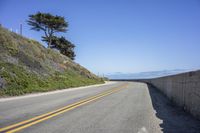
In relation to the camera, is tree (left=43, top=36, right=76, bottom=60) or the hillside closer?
the hillside

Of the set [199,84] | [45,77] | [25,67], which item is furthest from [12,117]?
[45,77]

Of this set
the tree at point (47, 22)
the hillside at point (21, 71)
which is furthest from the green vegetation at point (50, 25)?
the hillside at point (21, 71)

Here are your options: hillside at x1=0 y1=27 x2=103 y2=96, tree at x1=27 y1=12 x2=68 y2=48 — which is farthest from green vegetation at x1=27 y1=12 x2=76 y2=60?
hillside at x1=0 y1=27 x2=103 y2=96

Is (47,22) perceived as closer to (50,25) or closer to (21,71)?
(50,25)

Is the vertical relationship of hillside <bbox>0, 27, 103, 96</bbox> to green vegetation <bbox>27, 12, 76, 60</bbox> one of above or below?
below

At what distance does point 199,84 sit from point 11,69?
1806 centimetres

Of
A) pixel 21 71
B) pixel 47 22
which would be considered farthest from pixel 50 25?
pixel 21 71

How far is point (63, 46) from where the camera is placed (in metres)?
64.6

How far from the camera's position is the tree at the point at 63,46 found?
63.3 metres

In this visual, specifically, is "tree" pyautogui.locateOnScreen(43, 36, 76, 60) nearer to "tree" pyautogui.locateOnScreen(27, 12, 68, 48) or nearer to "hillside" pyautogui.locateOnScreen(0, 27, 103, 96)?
"tree" pyautogui.locateOnScreen(27, 12, 68, 48)

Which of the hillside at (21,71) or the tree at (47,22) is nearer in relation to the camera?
the hillside at (21,71)

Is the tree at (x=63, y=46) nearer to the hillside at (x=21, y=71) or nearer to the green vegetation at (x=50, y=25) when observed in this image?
the green vegetation at (x=50, y=25)

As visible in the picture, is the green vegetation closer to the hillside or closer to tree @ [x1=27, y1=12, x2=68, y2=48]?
tree @ [x1=27, y1=12, x2=68, y2=48]

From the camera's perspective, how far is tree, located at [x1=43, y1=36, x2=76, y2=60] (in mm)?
63344
